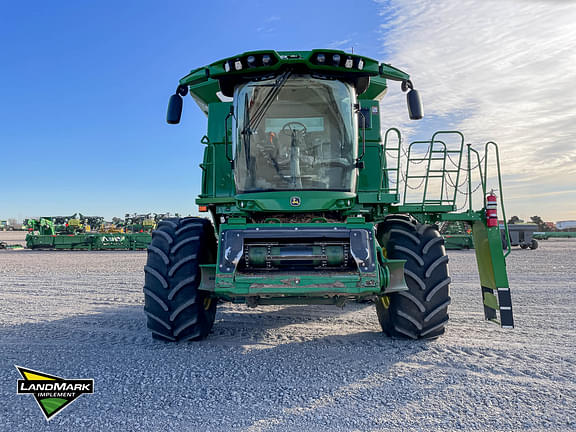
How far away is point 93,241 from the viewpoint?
2766cm

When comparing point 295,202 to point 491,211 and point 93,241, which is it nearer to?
point 491,211

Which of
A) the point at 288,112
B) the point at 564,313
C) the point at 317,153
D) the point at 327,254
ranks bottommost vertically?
the point at 564,313

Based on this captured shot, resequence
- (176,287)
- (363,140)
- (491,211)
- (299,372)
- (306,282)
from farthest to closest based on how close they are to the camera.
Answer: (491,211) < (363,140) < (176,287) < (306,282) < (299,372)

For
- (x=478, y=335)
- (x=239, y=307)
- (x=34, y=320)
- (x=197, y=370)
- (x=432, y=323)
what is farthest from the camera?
(x=239, y=307)

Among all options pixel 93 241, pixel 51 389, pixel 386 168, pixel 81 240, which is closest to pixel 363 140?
pixel 386 168

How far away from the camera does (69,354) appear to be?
4.78 metres

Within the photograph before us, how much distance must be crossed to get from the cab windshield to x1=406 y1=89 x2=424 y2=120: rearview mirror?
79cm

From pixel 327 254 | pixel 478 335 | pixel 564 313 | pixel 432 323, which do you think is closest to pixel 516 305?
pixel 564 313

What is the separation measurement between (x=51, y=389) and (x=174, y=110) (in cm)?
346

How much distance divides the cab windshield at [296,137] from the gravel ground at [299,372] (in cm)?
203

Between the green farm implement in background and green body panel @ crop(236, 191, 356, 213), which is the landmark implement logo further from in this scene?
the green farm implement in background

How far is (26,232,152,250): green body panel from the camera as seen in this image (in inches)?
1069

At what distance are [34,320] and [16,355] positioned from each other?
7.24 ft

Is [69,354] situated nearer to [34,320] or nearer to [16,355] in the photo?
[16,355]
